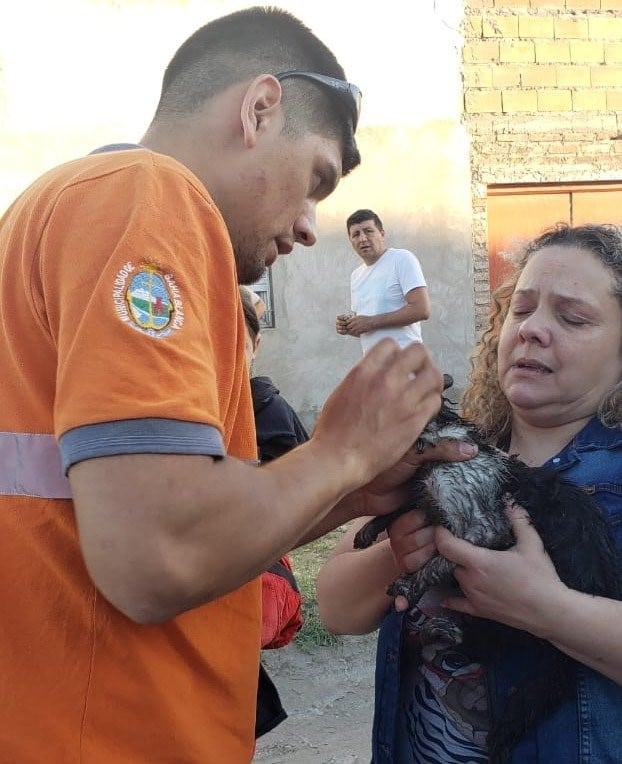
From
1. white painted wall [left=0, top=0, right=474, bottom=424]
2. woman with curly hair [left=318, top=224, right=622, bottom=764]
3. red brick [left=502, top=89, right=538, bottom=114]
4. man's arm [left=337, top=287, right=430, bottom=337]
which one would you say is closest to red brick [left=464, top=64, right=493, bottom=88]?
white painted wall [left=0, top=0, right=474, bottom=424]

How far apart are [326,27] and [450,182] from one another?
93.2 inches

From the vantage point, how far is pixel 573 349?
2.33 m

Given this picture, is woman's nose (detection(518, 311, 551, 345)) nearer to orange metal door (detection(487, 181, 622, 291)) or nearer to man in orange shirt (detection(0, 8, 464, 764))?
man in orange shirt (detection(0, 8, 464, 764))

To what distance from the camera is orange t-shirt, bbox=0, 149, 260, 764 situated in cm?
122

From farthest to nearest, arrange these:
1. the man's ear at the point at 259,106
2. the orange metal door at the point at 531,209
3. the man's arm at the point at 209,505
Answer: the orange metal door at the point at 531,209 → the man's ear at the point at 259,106 → the man's arm at the point at 209,505

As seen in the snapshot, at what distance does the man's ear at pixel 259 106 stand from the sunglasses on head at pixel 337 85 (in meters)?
0.10

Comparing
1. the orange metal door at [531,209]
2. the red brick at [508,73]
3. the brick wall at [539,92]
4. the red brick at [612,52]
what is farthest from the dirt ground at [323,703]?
the red brick at [612,52]

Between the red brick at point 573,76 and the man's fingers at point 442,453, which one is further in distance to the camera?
the red brick at point 573,76

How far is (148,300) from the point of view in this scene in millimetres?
1250

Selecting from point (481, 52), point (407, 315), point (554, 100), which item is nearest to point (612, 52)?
point (554, 100)

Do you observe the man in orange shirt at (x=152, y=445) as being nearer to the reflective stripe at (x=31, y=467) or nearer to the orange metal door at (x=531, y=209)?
the reflective stripe at (x=31, y=467)

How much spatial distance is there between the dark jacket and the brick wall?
706cm

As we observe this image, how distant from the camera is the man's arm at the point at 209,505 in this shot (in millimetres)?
1184

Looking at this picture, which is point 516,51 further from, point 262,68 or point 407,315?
point 262,68
